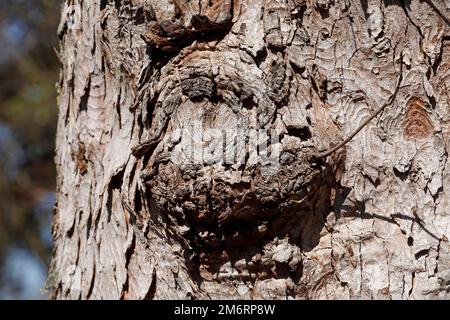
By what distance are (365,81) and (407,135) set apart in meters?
0.14

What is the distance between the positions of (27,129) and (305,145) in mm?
3768

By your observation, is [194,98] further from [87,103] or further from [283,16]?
[87,103]

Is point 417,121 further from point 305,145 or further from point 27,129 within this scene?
point 27,129

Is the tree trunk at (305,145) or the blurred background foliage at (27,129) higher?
the blurred background foliage at (27,129)

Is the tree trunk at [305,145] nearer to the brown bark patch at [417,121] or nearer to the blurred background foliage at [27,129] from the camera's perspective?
the brown bark patch at [417,121]

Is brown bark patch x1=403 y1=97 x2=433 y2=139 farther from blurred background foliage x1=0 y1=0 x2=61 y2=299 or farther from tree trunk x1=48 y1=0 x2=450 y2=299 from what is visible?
blurred background foliage x1=0 y1=0 x2=61 y2=299

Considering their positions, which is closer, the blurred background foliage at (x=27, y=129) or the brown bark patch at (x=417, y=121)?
the brown bark patch at (x=417, y=121)

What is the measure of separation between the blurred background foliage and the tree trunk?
11.0 feet

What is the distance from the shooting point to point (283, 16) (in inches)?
57.0

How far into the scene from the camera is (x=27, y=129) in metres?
4.84

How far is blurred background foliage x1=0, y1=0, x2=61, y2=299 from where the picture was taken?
471cm

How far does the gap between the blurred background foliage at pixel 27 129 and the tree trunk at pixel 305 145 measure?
3340 mm

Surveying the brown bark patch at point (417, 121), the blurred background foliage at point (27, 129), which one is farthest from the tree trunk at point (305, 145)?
the blurred background foliage at point (27, 129)

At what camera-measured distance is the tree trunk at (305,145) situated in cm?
141
